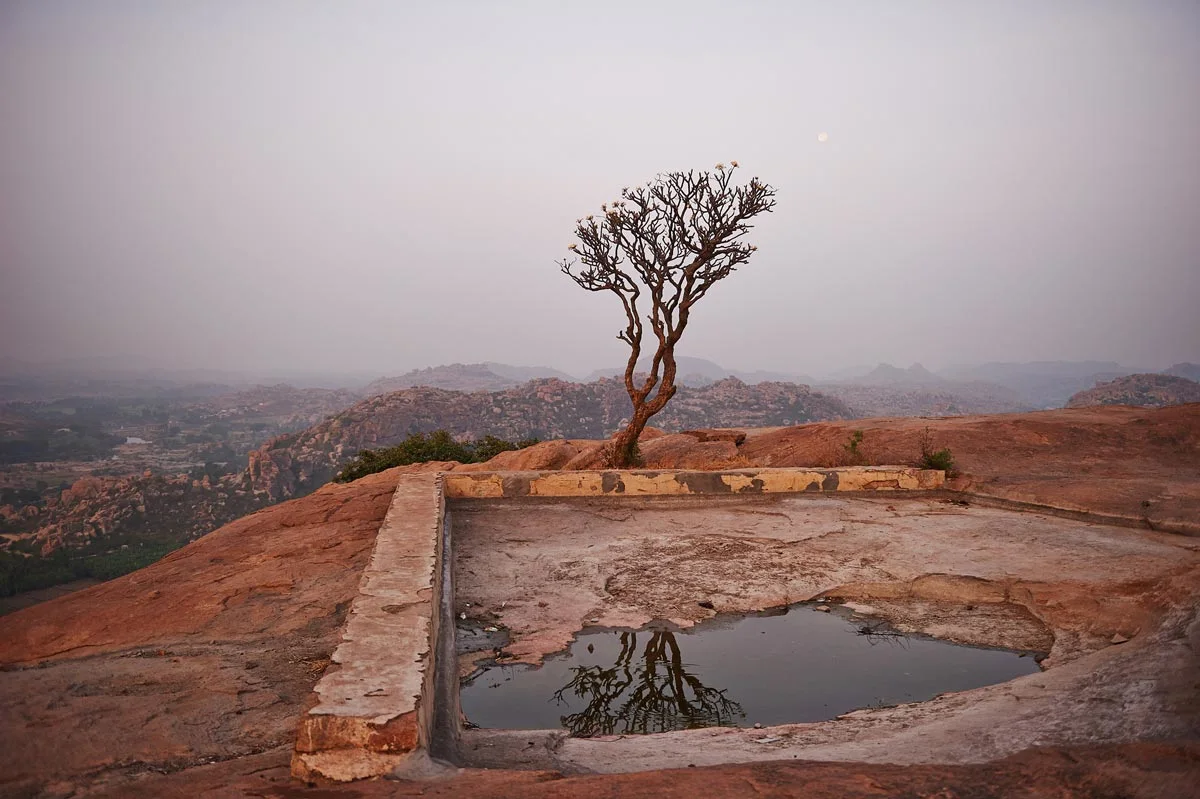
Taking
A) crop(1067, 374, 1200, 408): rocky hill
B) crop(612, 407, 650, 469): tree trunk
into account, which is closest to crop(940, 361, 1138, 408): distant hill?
crop(1067, 374, 1200, 408): rocky hill

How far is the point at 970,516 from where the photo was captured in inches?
240

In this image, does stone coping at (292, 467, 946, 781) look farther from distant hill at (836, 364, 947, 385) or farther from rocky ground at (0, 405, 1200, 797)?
distant hill at (836, 364, 947, 385)

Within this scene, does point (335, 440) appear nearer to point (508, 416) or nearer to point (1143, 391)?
point (508, 416)

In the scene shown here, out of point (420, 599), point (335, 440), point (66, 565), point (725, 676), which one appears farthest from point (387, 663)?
point (335, 440)

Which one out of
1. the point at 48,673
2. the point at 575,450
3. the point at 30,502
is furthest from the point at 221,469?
the point at 48,673

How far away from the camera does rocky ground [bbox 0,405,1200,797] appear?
1945 millimetres

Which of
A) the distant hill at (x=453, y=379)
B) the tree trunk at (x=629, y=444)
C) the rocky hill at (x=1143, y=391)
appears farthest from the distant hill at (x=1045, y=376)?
the tree trunk at (x=629, y=444)

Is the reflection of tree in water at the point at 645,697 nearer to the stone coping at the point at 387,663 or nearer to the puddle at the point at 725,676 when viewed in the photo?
the puddle at the point at 725,676

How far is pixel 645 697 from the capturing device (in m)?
3.36

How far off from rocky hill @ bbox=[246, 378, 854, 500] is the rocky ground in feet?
103

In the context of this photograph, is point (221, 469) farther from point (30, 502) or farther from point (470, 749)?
A: point (470, 749)

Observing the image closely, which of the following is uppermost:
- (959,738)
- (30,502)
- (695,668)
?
(959,738)

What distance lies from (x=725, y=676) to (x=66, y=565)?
3035cm

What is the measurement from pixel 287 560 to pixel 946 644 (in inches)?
167
